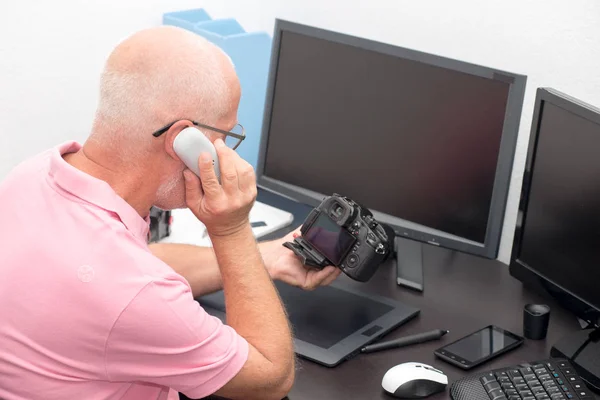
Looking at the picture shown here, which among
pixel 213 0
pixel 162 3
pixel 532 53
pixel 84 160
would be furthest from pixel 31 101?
pixel 532 53

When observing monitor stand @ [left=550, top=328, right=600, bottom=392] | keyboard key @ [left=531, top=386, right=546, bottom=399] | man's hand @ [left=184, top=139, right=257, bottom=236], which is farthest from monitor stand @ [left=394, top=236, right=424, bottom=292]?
man's hand @ [left=184, top=139, right=257, bottom=236]

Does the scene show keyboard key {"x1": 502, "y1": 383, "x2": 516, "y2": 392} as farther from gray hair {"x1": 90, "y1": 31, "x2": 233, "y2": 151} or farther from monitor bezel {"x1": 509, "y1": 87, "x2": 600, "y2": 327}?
gray hair {"x1": 90, "y1": 31, "x2": 233, "y2": 151}

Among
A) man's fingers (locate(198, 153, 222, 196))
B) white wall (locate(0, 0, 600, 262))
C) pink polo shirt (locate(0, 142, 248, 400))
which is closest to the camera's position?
pink polo shirt (locate(0, 142, 248, 400))

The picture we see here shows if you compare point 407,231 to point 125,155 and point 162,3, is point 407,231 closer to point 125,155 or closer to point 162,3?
point 125,155

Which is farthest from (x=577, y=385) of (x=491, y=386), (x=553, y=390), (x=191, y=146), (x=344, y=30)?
(x=344, y=30)

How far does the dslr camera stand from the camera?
68.5 inches

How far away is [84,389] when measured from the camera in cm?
137

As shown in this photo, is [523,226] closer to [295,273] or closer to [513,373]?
[513,373]

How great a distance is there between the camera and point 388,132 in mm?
1937

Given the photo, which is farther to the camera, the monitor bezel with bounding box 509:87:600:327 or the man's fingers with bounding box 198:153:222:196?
the monitor bezel with bounding box 509:87:600:327

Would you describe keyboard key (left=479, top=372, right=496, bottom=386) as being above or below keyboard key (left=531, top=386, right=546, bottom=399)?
below

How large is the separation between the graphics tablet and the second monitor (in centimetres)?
18

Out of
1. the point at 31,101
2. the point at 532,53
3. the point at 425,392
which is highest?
the point at 532,53

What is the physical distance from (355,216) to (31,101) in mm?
943
